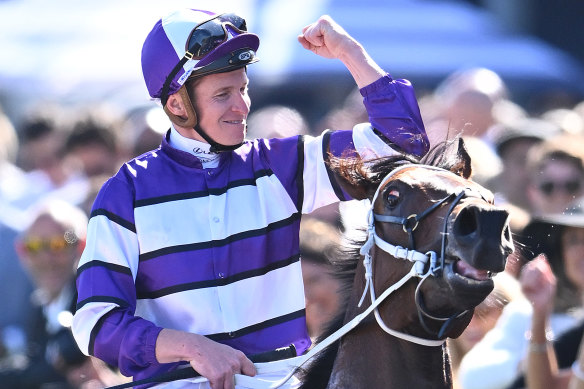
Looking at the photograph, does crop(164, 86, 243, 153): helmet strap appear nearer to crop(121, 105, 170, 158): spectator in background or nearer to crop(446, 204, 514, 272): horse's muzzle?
crop(446, 204, 514, 272): horse's muzzle

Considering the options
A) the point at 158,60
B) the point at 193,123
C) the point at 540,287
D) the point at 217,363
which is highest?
the point at 158,60

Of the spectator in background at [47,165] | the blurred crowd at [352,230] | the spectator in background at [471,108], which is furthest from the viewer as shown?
the spectator in background at [47,165]

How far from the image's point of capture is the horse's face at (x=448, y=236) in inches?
140

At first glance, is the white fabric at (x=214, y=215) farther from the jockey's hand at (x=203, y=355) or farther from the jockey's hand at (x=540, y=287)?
the jockey's hand at (x=540, y=287)

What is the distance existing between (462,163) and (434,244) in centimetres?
53

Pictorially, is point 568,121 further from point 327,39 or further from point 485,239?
point 485,239

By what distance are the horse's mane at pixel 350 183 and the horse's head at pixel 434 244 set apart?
2cm

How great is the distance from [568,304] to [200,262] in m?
2.74

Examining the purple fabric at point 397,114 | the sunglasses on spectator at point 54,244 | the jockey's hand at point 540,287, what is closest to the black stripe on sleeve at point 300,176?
the purple fabric at point 397,114

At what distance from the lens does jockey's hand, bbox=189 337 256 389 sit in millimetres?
3920

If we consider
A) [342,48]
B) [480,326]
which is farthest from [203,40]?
[480,326]

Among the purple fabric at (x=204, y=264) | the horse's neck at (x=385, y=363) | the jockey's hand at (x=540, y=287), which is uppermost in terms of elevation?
the purple fabric at (x=204, y=264)

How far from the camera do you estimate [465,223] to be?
11.9ft

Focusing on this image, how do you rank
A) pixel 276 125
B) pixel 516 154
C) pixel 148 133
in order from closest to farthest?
pixel 516 154
pixel 148 133
pixel 276 125
